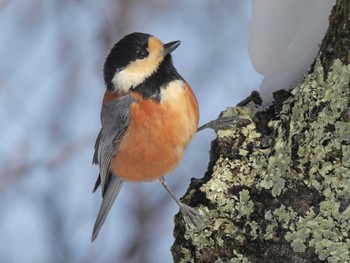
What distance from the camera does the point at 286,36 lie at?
155 centimetres

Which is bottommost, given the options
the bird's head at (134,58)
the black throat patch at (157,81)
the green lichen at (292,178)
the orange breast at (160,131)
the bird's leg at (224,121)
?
the green lichen at (292,178)

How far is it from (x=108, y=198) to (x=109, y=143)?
0.73 ft

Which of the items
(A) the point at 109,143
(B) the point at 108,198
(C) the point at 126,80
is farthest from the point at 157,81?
(B) the point at 108,198

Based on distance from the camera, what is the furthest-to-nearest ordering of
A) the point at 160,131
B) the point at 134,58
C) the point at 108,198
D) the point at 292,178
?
the point at 108,198
the point at 134,58
the point at 160,131
the point at 292,178

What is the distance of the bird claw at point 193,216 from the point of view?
1.53 meters

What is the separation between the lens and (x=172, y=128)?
1992mm

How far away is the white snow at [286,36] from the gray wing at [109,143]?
567 mm

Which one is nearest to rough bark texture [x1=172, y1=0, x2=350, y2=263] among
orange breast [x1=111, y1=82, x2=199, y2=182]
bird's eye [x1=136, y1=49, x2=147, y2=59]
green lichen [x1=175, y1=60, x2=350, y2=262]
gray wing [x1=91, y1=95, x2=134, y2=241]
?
green lichen [x1=175, y1=60, x2=350, y2=262]

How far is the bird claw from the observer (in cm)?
153

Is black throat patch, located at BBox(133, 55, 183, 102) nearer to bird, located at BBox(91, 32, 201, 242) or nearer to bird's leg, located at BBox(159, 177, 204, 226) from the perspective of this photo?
bird, located at BBox(91, 32, 201, 242)

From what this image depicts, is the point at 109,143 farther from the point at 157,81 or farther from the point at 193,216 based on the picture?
the point at 193,216

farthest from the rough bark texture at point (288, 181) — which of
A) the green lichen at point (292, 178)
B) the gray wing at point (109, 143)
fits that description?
the gray wing at point (109, 143)

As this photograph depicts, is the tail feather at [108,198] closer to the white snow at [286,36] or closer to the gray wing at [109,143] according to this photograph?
the gray wing at [109,143]

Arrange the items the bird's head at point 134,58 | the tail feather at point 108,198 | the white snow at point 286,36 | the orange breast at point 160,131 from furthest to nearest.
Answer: the tail feather at point 108,198 → the bird's head at point 134,58 → the orange breast at point 160,131 → the white snow at point 286,36
